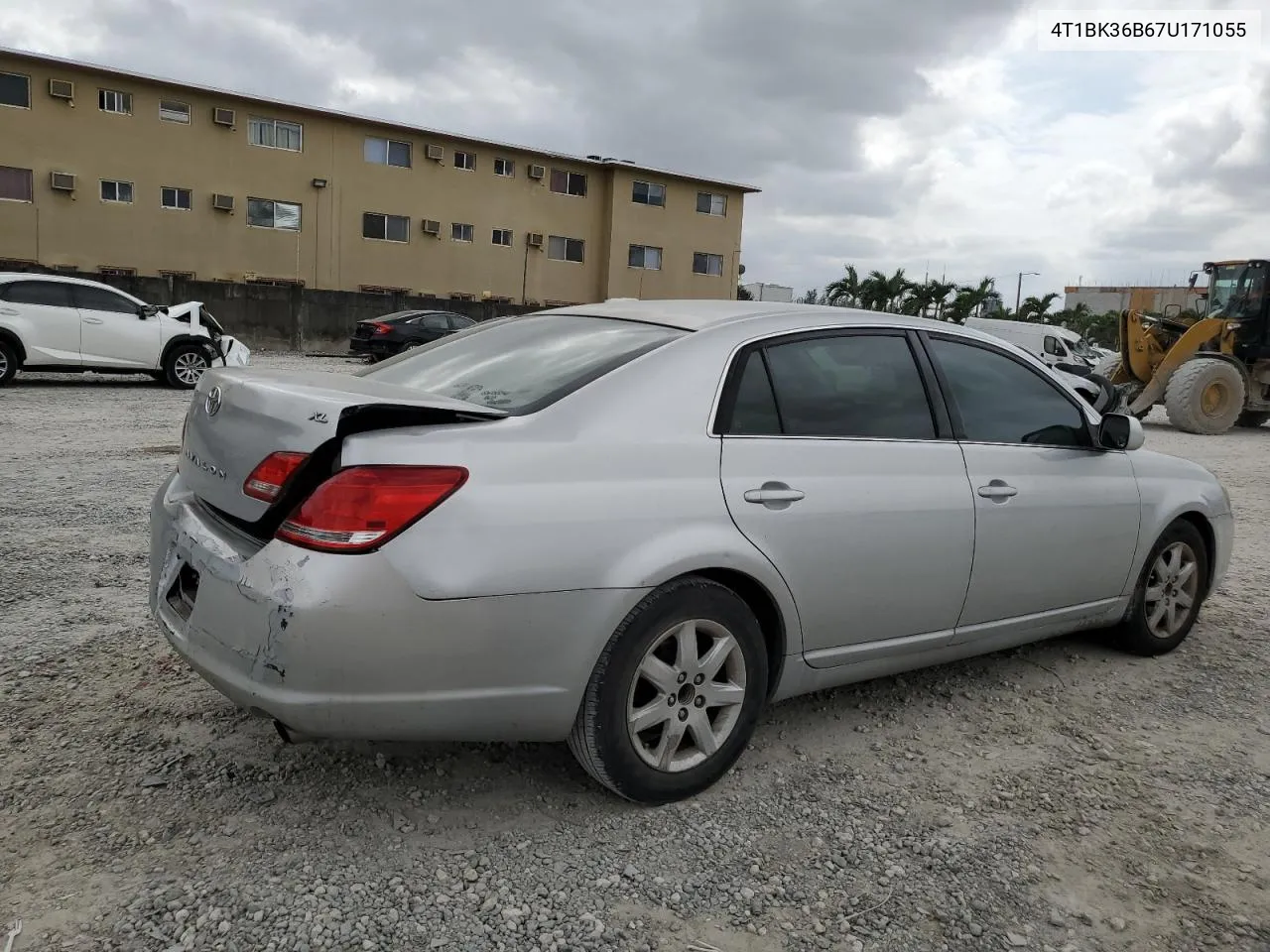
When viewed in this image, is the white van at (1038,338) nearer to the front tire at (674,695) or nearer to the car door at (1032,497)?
the car door at (1032,497)

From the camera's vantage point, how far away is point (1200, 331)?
53.9 feet

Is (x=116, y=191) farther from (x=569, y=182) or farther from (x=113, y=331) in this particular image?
(x=113, y=331)

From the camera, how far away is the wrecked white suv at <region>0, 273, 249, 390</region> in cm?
1293

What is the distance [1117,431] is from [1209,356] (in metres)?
14.5

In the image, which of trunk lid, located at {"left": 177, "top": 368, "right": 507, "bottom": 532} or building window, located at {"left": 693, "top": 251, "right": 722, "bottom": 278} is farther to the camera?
building window, located at {"left": 693, "top": 251, "right": 722, "bottom": 278}

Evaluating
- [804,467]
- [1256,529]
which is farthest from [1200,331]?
[804,467]

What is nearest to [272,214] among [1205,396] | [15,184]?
[15,184]

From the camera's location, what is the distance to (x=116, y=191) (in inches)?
1088

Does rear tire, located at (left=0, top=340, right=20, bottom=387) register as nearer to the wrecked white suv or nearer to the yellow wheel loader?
the wrecked white suv

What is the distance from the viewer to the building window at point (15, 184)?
26.2 meters

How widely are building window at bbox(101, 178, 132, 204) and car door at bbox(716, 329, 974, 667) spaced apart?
29254 millimetres

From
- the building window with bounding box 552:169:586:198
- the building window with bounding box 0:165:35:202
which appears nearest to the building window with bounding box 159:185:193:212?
the building window with bounding box 0:165:35:202

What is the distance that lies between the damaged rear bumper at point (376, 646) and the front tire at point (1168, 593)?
2.81 meters

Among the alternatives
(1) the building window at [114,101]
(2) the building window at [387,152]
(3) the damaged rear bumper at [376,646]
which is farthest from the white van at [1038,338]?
(1) the building window at [114,101]
